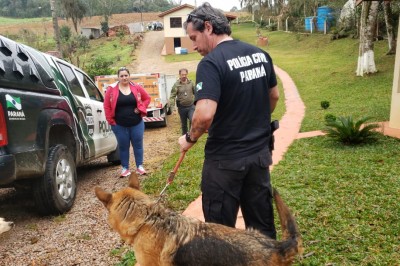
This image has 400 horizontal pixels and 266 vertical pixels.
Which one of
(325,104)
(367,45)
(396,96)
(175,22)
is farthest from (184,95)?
(175,22)

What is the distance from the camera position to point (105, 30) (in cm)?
6300

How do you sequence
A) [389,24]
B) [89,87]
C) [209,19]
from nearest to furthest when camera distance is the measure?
[209,19]
[89,87]
[389,24]

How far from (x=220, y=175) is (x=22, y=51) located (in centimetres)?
334

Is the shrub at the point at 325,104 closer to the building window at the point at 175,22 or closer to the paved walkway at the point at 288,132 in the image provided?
the paved walkway at the point at 288,132

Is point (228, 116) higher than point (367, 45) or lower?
higher

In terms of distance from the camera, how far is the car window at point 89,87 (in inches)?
267

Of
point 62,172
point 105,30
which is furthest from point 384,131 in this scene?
point 105,30

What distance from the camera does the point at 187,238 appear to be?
2.25 m

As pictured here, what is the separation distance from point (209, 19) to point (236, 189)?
1151 mm

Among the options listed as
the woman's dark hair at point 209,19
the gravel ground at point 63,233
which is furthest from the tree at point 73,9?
the woman's dark hair at point 209,19

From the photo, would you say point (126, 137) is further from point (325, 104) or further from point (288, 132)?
point (325, 104)

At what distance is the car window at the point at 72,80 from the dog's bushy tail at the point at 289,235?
4.36m

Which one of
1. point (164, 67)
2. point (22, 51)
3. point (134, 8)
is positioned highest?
point (134, 8)

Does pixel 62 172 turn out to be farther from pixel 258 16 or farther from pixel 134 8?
pixel 134 8
